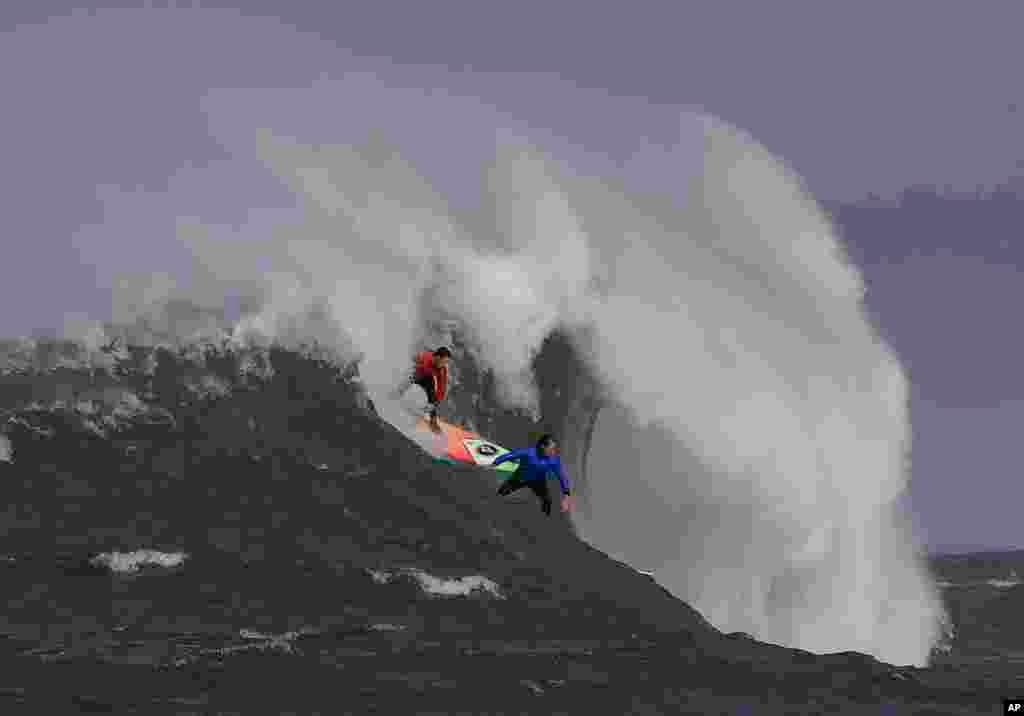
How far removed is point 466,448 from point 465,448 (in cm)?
3

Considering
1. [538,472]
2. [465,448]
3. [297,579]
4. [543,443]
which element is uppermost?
[465,448]

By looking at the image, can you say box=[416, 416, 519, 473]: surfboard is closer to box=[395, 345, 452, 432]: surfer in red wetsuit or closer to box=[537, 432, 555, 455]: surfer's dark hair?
box=[395, 345, 452, 432]: surfer in red wetsuit

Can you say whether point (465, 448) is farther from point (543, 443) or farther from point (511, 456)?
point (543, 443)

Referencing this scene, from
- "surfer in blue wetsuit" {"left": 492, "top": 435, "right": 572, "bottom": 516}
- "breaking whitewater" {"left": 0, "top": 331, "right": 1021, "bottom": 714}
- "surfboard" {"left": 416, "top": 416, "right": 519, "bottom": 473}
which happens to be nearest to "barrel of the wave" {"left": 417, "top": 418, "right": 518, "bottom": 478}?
"surfboard" {"left": 416, "top": 416, "right": 519, "bottom": 473}

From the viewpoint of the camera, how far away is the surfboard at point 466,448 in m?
20.4

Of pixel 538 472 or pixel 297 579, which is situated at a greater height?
pixel 538 472

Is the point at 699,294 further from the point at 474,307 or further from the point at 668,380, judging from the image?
the point at 474,307

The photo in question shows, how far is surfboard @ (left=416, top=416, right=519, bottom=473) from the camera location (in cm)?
2038

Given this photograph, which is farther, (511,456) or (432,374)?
(432,374)

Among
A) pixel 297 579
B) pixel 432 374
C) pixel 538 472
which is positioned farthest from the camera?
pixel 432 374

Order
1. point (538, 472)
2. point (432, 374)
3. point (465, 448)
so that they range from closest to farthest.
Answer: point (538, 472) < point (465, 448) < point (432, 374)

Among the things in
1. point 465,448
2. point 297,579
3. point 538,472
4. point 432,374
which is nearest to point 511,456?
point 538,472

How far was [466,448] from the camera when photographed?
2097 centimetres

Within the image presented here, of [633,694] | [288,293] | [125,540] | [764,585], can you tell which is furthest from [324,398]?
[764,585]
